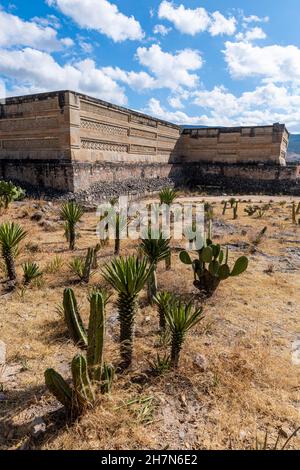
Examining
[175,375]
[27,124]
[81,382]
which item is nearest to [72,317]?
[81,382]

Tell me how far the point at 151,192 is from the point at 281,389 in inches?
543

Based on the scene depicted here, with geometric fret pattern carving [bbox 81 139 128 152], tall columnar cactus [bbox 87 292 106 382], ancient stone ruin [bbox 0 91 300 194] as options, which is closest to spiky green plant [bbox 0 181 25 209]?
ancient stone ruin [bbox 0 91 300 194]

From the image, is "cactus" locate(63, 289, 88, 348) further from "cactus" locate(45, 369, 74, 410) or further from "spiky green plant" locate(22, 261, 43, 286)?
"spiky green plant" locate(22, 261, 43, 286)

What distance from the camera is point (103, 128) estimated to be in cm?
1220

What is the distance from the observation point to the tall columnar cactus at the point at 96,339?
2.27 m

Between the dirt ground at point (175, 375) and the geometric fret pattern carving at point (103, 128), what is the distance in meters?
7.60

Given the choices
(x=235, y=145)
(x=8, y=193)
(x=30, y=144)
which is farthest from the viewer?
(x=235, y=145)

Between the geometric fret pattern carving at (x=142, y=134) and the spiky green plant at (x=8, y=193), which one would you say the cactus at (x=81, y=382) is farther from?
the geometric fret pattern carving at (x=142, y=134)

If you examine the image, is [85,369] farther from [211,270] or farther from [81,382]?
[211,270]

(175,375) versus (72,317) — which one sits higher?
(72,317)

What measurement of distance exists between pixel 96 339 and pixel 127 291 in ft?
1.50

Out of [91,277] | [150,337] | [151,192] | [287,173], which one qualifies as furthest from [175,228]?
[287,173]

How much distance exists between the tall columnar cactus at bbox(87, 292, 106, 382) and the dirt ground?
0.73ft
